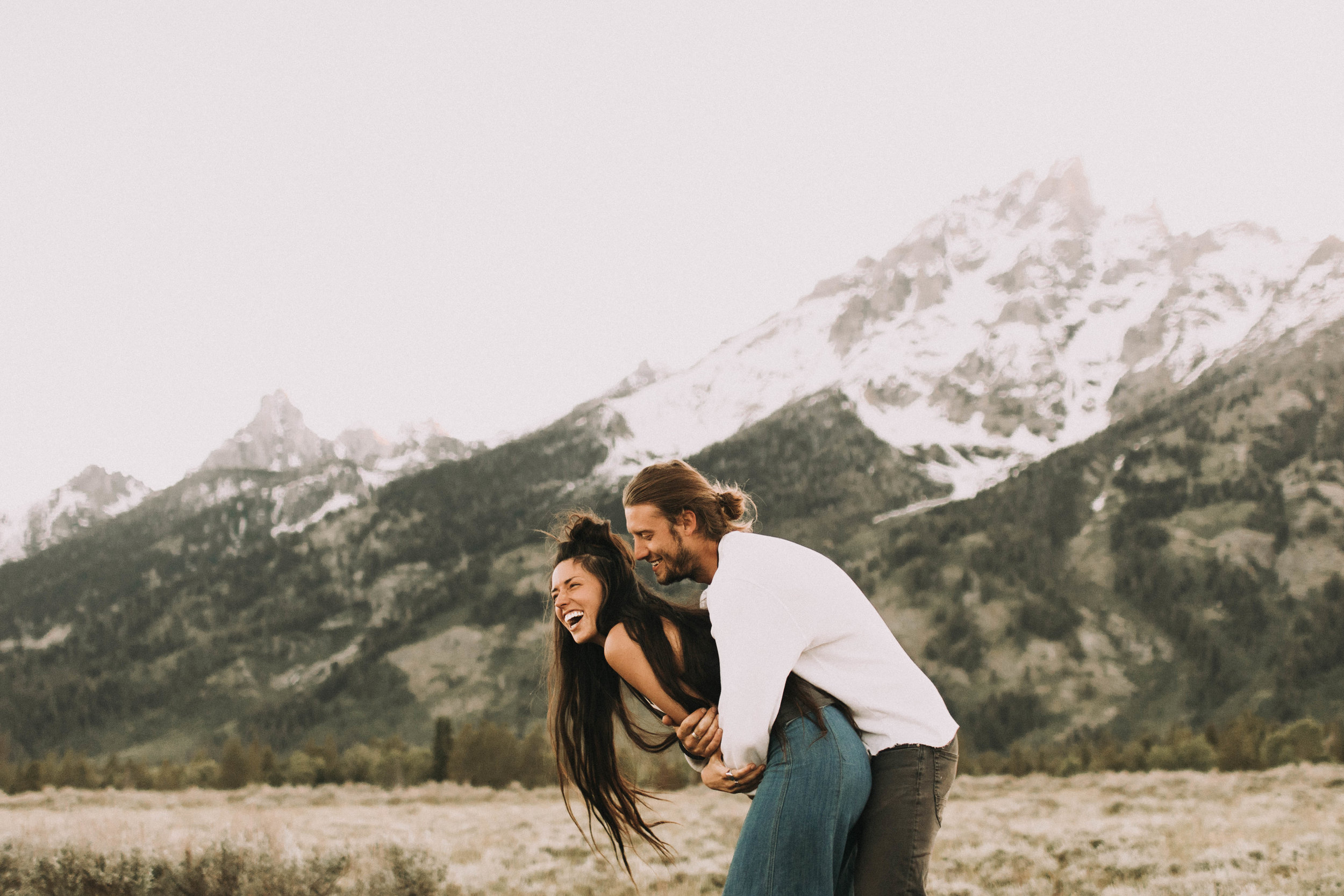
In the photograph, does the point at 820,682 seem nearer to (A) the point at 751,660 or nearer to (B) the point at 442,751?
(A) the point at 751,660

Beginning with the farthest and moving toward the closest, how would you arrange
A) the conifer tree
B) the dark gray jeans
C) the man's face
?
1. the conifer tree
2. the man's face
3. the dark gray jeans

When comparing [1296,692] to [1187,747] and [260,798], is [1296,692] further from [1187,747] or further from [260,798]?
[260,798]

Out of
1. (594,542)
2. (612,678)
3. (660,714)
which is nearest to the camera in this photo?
(660,714)

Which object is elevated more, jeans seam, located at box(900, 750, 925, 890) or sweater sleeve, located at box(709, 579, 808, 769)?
sweater sleeve, located at box(709, 579, 808, 769)

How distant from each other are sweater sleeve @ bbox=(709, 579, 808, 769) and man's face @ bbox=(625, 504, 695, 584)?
0.50 meters

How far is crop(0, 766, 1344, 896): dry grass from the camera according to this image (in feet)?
31.0

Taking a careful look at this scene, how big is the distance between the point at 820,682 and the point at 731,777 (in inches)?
19.8


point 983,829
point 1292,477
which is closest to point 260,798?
point 983,829

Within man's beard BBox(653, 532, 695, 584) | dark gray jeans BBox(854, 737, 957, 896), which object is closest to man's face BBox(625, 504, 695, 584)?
man's beard BBox(653, 532, 695, 584)

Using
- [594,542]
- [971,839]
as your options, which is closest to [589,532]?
[594,542]

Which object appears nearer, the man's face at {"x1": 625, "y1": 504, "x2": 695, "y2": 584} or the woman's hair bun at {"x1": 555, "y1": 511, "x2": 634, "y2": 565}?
the man's face at {"x1": 625, "y1": 504, "x2": 695, "y2": 584}

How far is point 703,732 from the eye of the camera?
11.4ft

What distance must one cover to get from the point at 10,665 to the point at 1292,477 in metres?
250

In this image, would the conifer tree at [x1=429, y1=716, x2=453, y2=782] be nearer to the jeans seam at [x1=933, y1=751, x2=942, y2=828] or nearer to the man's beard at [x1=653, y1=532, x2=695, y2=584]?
the man's beard at [x1=653, y1=532, x2=695, y2=584]
